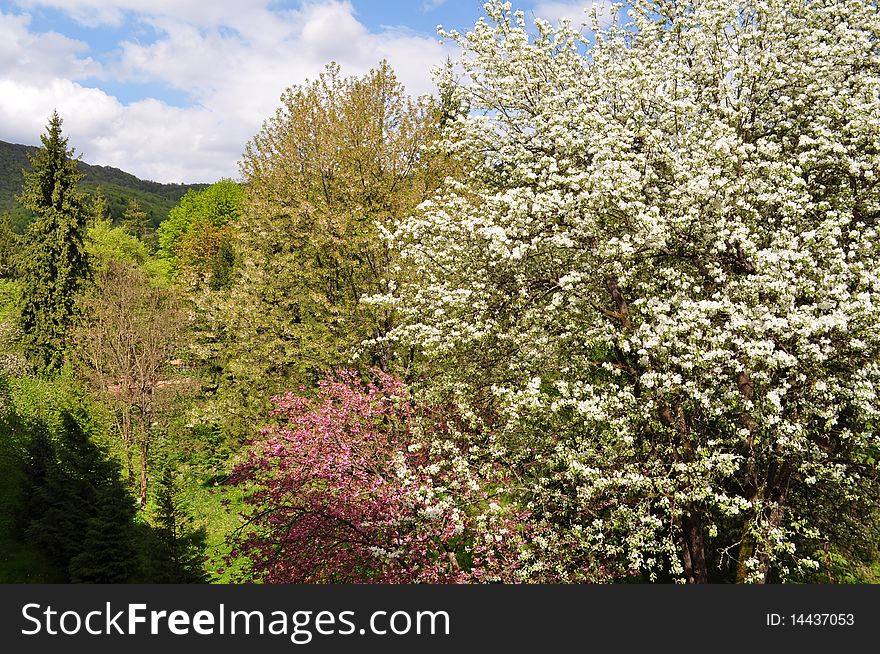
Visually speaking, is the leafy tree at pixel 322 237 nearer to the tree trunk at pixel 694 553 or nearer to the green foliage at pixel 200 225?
the tree trunk at pixel 694 553

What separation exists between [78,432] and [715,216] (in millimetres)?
21007

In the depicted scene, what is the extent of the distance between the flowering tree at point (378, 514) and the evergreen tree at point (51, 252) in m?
29.2

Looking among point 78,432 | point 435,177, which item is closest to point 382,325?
Answer: point 435,177

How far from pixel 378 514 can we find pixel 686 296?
283 inches

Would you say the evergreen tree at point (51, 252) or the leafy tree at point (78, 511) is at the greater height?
the evergreen tree at point (51, 252)

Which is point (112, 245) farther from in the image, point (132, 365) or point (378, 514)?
point (378, 514)

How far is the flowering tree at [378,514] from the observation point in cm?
1066

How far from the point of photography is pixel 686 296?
34.0 feet

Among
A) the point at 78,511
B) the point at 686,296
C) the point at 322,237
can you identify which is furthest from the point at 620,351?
the point at 78,511

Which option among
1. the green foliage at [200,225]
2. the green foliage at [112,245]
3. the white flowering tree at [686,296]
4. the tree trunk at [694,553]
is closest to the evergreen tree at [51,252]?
the green foliage at [112,245]

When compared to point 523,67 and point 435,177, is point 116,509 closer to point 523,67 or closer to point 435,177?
point 435,177

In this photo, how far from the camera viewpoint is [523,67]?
1371cm

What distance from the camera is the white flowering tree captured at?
30.2 feet

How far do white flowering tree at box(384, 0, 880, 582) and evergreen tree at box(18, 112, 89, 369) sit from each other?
1238 inches
